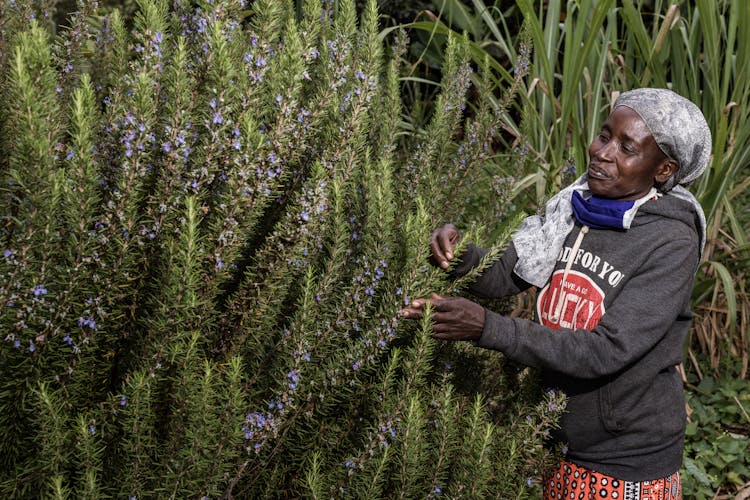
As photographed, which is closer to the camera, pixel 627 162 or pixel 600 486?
pixel 627 162

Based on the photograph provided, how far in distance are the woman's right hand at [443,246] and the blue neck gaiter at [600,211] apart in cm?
38

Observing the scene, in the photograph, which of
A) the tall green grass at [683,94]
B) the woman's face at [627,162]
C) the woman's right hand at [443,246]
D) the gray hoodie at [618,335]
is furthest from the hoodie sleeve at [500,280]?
the tall green grass at [683,94]

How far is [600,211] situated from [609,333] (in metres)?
0.37

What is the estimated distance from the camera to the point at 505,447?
187cm

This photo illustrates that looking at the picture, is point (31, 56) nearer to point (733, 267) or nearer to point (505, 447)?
point (505, 447)

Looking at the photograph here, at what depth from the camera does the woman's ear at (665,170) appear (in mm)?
1994

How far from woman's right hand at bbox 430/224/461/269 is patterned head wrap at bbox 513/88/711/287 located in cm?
29

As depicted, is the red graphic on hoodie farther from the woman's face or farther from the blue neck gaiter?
the woman's face

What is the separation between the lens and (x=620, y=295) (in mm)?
1902

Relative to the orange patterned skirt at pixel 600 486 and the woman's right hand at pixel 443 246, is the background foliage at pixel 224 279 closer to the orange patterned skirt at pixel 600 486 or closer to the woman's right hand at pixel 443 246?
the woman's right hand at pixel 443 246

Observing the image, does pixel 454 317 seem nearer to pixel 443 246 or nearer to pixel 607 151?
pixel 443 246

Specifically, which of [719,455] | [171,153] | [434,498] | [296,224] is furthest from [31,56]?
[719,455]

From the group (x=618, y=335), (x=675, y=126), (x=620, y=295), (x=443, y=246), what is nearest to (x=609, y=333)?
(x=618, y=335)

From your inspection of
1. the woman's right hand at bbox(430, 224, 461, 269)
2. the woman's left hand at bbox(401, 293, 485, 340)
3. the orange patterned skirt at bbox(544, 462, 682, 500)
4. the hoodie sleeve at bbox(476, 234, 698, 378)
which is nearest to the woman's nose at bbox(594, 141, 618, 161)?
the hoodie sleeve at bbox(476, 234, 698, 378)
